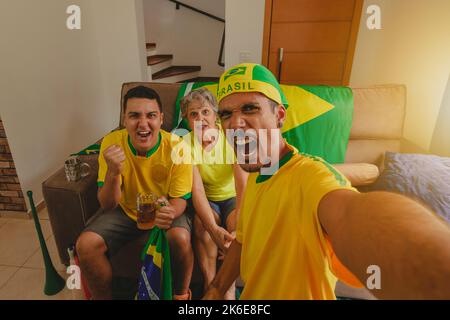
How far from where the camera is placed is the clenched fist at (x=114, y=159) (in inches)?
48.8

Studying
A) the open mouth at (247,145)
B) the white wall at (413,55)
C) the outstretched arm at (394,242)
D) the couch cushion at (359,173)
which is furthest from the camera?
the white wall at (413,55)

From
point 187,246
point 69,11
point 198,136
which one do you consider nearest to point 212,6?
point 69,11

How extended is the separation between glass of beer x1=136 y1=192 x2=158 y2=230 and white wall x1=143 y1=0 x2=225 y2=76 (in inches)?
152

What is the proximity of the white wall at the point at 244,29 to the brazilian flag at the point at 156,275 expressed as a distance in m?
2.06

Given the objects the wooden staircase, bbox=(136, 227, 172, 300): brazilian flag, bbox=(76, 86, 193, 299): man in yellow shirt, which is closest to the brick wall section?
bbox=(76, 86, 193, 299): man in yellow shirt

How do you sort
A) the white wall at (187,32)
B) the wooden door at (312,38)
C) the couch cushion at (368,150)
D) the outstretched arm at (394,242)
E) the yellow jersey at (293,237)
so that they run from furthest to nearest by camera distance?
the white wall at (187,32), the wooden door at (312,38), the couch cushion at (368,150), the yellow jersey at (293,237), the outstretched arm at (394,242)

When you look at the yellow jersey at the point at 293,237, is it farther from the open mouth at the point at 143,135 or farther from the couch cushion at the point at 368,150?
the couch cushion at the point at 368,150

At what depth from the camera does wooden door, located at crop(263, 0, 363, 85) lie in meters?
2.40

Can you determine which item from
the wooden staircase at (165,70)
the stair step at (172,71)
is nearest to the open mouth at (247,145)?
the wooden staircase at (165,70)

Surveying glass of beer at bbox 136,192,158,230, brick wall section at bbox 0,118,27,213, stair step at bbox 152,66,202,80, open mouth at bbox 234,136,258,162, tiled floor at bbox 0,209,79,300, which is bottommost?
tiled floor at bbox 0,209,79,300

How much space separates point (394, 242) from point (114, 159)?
1154 millimetres

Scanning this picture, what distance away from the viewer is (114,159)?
124cm

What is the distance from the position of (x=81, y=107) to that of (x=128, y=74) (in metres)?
0.58

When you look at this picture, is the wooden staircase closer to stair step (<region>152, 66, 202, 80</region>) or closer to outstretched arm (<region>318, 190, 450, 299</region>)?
stair step (<region>152, 66, 202, 80</region>)
